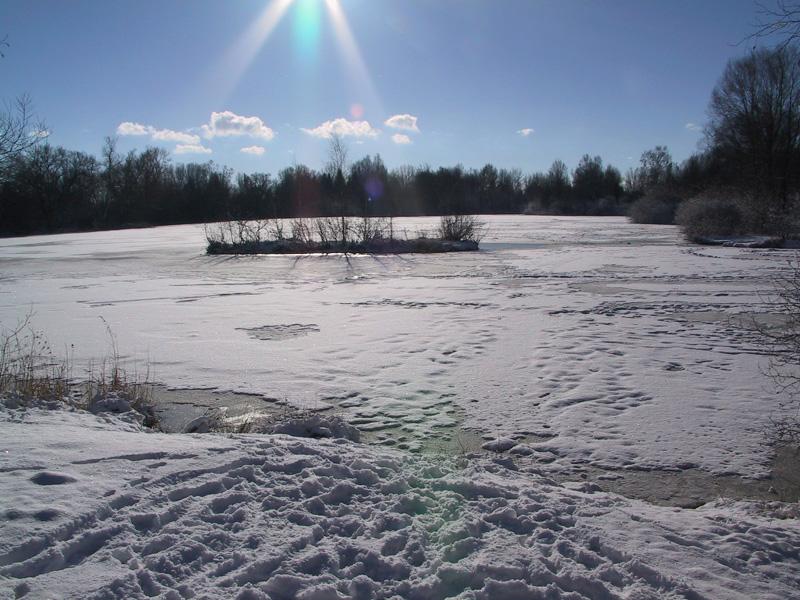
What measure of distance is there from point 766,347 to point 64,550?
8.03m

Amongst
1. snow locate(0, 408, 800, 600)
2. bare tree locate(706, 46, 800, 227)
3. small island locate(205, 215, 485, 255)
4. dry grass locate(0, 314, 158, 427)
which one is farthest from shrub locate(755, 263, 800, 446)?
bare tree locate(706, 46, 800, 227)

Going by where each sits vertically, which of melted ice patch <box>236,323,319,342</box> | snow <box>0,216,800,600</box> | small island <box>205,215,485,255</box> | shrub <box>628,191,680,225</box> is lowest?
snow <box>0,216,800,600</box>

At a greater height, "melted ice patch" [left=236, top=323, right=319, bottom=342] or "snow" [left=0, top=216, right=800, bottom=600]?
"melted ice patch" [left=236, top=323, right=319, bottom=342]

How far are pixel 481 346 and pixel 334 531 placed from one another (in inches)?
203

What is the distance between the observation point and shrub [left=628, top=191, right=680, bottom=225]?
1775 inches

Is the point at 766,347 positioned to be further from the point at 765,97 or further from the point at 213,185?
the point at 213,185

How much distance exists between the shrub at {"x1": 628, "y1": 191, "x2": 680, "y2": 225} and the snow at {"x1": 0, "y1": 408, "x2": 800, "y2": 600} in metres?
46.9

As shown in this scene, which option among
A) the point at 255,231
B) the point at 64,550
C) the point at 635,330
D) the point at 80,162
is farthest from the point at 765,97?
the point at 80,162

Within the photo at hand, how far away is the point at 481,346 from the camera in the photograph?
771 centimetres

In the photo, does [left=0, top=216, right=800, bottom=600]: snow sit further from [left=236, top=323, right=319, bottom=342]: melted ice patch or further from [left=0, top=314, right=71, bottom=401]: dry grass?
[left=0, top=314, right=71, bottom=401]: dry grass

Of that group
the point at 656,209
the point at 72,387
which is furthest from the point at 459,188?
the point at 72,387

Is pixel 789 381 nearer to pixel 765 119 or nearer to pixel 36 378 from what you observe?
pixel 36 378

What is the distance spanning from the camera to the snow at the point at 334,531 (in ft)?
7.82

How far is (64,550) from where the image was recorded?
7.96ft
